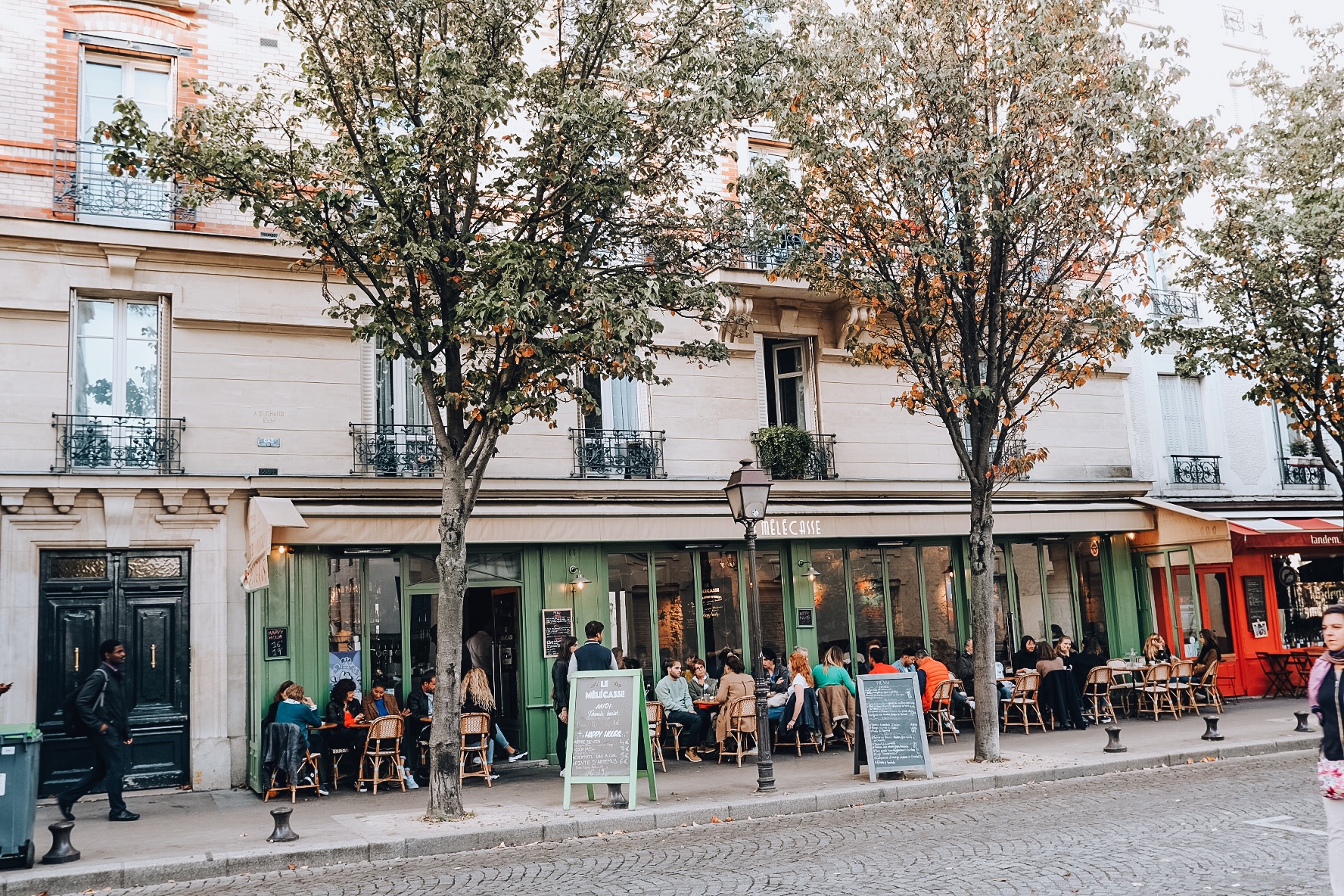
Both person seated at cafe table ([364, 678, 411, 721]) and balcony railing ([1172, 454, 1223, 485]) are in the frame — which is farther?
balcony railing ([1172, 454, 1223, 485])

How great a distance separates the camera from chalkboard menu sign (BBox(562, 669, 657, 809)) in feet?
33.7

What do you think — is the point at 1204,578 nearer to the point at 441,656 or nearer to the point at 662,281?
the point at 662,281

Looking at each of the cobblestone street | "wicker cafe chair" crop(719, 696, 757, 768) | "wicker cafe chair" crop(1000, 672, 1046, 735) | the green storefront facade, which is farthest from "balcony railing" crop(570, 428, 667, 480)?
the cobblestone street

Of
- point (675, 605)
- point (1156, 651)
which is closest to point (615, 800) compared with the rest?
point (675, 605)

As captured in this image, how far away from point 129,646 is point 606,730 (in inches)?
236

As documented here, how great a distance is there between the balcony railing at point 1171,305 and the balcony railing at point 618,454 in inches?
394

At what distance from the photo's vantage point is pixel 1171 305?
1986 cm

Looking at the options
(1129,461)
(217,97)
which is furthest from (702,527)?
(1129,461)

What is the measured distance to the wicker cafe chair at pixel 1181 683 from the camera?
16.7 m

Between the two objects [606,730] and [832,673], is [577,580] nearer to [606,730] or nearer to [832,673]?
[832,673]

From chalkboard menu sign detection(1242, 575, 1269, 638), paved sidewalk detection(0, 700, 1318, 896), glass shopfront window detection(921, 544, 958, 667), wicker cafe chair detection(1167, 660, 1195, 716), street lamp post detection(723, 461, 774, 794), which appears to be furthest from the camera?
chalkboard menu sign detection(1242, 575, 1269, 638)

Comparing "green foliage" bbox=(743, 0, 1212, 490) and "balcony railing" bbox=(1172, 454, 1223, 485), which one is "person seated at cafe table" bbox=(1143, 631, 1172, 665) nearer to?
"balcony railing" bbox=(1172, 454, 1223, 485)

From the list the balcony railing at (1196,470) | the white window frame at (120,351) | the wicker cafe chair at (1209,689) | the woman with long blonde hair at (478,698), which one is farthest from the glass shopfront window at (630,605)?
the balcony railing at (1196,470)

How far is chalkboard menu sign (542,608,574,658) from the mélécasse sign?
2840mm
